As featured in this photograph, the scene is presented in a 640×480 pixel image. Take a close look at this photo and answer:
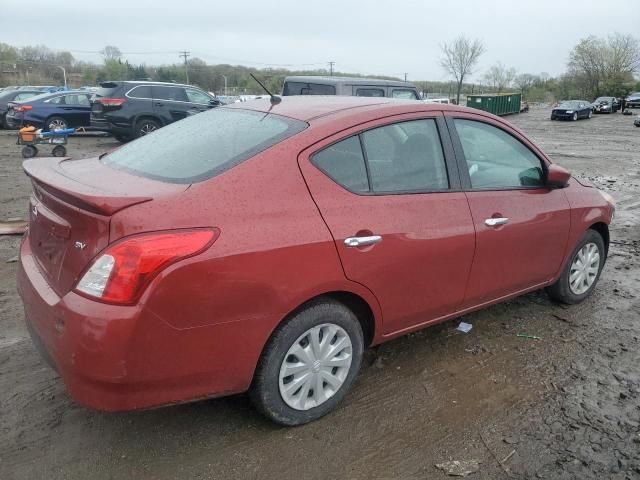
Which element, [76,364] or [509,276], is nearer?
[76,364]

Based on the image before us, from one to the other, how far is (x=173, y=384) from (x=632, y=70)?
255 feet

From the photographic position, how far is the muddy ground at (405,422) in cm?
248

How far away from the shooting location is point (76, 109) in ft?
54.9

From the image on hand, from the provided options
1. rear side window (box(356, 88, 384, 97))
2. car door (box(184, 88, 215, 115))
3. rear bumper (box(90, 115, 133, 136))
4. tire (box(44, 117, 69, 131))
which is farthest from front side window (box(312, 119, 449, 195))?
tire (box(44, 117, 69, 131))

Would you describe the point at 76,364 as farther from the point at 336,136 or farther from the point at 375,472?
the point at 336,136

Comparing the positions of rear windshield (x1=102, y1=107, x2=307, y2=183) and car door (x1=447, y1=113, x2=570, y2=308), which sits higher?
rear windshield (x1=102, y1=107, x2=307, y2=183)

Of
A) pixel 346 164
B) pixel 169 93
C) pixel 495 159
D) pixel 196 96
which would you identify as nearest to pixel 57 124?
pixel 169 93

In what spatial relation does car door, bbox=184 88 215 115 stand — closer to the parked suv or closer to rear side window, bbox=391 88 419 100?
the parked suv

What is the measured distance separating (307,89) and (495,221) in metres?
7.19

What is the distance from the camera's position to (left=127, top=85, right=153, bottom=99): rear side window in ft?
46.0

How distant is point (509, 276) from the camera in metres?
3.54

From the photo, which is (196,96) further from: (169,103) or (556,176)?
(556,176)

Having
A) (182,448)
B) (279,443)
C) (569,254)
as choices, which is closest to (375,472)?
(279,443)

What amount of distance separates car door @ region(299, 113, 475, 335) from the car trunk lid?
30.3 inches
